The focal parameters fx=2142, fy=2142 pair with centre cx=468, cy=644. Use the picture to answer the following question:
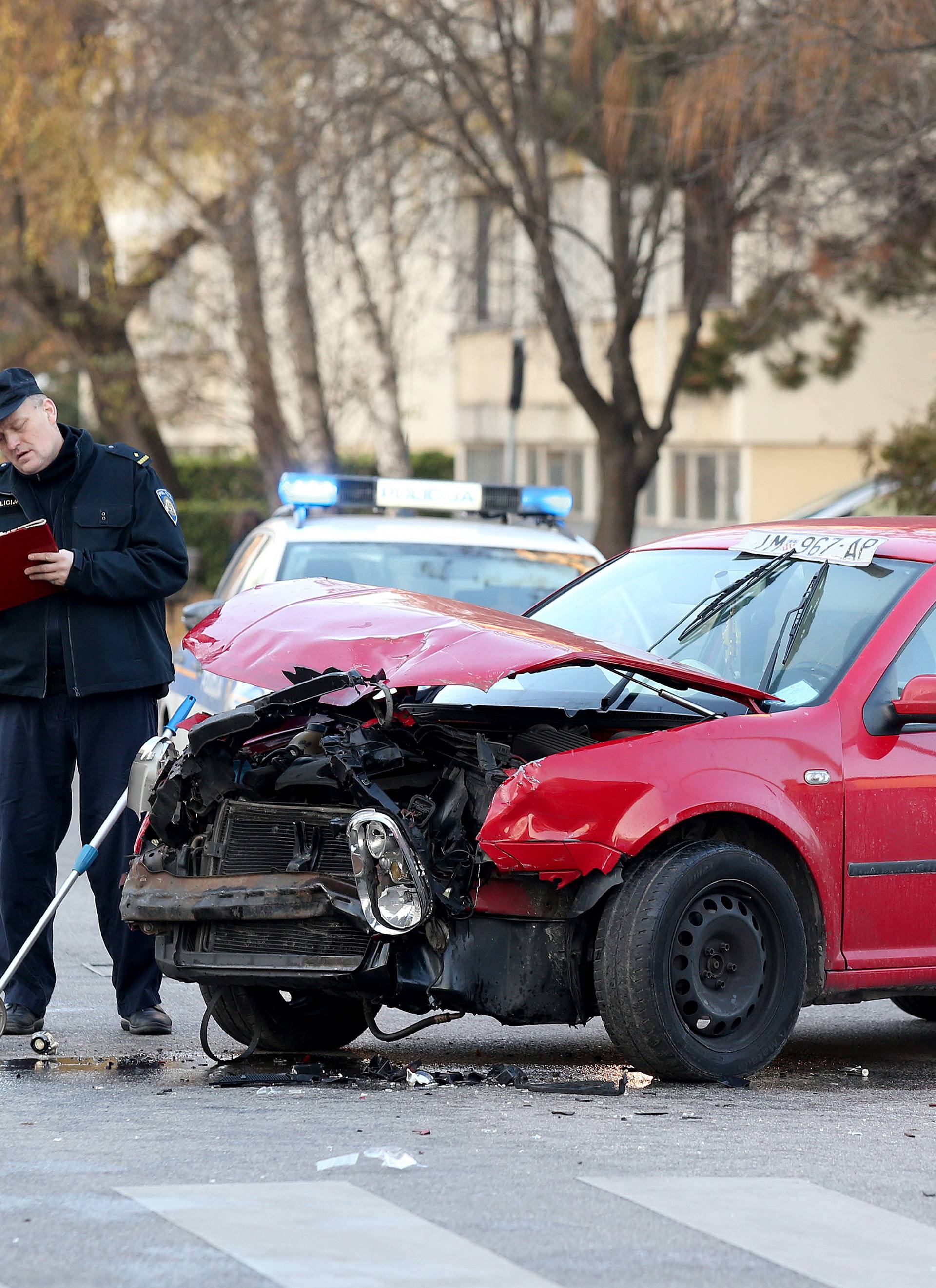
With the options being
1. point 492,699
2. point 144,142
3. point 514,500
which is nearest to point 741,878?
point 492,699

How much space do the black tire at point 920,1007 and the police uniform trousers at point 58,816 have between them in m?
2.77

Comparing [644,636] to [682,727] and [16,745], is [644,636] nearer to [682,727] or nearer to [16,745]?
[682,727]

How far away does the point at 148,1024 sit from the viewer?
691 cm

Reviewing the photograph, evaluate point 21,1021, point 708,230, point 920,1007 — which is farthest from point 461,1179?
point 708,230

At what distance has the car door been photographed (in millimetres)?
6281

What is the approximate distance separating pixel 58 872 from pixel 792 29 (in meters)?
6.77

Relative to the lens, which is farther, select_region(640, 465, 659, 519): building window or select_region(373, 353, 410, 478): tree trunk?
select_region(640, 465, 659, 519): building window

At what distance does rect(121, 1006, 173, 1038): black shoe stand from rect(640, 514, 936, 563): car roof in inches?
93.5

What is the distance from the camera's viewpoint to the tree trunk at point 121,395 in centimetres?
2570

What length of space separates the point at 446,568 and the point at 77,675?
3620 mm

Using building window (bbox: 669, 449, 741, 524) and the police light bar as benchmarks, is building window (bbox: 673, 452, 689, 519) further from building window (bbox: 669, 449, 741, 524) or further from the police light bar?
the police light bar

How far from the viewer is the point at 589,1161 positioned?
5.04m

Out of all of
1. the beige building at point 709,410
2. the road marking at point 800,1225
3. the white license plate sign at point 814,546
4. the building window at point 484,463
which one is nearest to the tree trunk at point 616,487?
the beige building at point 709,410

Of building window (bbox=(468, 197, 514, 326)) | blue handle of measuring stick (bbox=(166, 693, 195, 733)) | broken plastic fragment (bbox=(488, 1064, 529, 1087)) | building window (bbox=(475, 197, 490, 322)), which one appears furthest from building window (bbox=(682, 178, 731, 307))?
broken plastic fragment (bbox=(488, 1064, 529, 1087))
